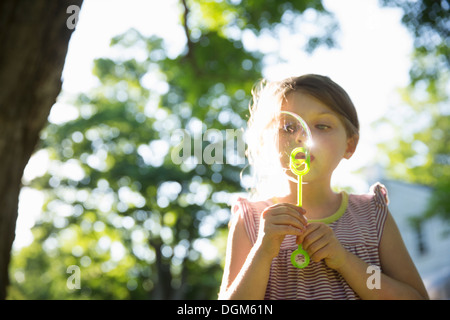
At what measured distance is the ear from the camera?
176cm

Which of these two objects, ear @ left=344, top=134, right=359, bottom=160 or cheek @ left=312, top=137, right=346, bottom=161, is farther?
ear @ left=344, top=134, right=359, bottom=160

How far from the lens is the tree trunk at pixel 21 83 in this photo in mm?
1911

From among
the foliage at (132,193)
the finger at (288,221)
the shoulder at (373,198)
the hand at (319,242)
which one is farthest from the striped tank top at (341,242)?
the foliage at (132,193)

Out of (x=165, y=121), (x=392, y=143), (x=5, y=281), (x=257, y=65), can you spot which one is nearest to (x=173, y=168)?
(x=165, y=121)

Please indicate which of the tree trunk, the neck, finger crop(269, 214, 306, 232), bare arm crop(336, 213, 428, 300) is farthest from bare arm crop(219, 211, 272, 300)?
the tree trunk

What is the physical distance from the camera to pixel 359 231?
163cm

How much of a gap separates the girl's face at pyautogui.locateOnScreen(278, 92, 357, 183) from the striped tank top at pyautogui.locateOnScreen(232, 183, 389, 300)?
0.57 feet

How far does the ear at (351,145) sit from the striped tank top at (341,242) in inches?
5.9

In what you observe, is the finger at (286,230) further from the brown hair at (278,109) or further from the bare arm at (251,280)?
the brown hair at (278,109)

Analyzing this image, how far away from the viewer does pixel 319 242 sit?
4.51ft

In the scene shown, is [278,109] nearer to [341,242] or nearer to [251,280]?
[341,242]

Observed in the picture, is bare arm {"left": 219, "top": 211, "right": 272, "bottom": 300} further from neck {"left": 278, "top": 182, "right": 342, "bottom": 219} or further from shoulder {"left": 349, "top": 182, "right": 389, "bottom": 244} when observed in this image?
shoulder {"left": 349, "top": 182, "right": 389, "bottom": 244}
